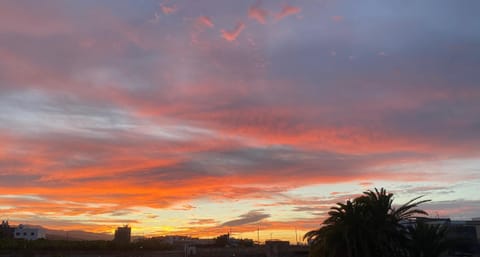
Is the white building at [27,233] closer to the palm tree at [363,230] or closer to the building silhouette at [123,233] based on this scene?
the building silhouette at [123,233]

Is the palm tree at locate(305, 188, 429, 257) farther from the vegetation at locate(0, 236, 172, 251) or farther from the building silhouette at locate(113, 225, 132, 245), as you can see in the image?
the building silhouette at locate(113, 225, 132, 245)

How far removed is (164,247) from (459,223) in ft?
226

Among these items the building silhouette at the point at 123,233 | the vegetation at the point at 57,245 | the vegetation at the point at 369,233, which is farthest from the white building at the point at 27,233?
the vegetation at the point at 369,233

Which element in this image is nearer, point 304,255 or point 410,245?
point 410,245

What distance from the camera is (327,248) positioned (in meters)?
47.8

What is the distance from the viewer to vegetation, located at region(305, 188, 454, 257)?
4616cm

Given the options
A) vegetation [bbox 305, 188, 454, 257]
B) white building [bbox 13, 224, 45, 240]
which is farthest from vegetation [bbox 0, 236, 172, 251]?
white building [bbox 13, 224, 45, 240]

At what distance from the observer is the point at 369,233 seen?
46312 millimetres

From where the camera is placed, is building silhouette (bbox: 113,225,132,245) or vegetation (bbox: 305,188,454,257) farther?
building silhouette (bbox: 113,225,132,245)

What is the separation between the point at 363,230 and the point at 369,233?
0.70 metres

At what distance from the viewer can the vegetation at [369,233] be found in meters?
46.2

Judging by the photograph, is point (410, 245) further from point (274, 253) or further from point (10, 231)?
point (10, 231)

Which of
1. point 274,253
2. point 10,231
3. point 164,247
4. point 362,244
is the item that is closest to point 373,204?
point 362,244

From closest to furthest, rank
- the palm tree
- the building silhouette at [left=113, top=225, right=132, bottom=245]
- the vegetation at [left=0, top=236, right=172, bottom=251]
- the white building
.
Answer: the palm tree, the vegetation at [left=0, top=236, right=172, bottom=251], the white building, the building silhouette at [left=113, top=225, right=132, bottom=245]
